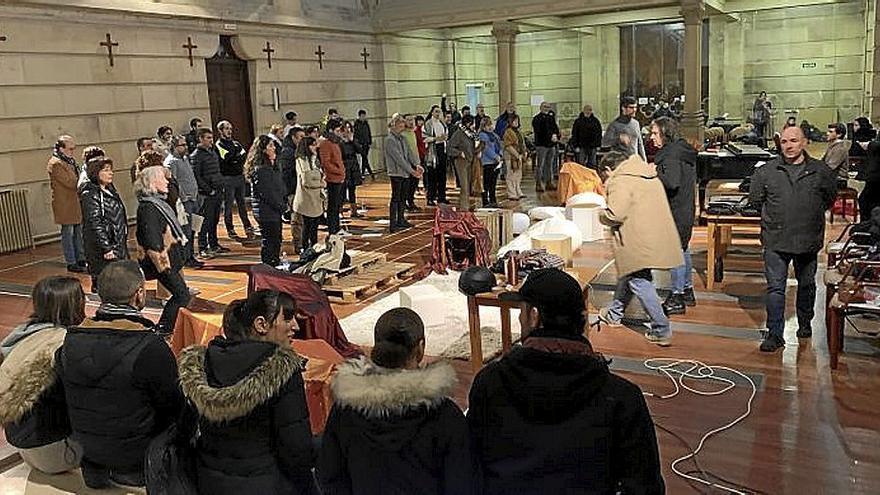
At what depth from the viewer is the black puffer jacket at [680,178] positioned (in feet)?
19.1

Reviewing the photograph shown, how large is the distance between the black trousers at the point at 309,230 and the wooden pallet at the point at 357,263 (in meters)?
0.70

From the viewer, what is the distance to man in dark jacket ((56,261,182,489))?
294 centimetres

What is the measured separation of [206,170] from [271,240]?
1.88 metres

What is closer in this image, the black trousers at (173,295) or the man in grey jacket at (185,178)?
the black trousers at (173,295)

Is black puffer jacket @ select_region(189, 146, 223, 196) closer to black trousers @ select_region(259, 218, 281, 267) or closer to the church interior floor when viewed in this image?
black trousers @ select_region(259, 218, 281, 267)

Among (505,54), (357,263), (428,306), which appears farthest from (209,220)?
(505,54)

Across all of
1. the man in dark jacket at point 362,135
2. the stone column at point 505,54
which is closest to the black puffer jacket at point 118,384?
the man in dark jacket at point 362,135

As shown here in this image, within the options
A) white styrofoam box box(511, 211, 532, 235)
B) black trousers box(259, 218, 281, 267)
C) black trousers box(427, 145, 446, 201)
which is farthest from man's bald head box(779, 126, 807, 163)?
black trousers box(427, 145, 446, 201)

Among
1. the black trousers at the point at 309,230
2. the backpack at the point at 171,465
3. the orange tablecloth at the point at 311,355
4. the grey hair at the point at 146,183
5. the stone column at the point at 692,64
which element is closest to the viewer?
the backpack at the point at 171,465

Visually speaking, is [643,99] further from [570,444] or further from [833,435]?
[570,444]

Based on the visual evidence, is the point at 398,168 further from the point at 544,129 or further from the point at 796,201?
the point at 796,201

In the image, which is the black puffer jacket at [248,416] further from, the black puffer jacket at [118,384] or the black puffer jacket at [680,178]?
the black puffer jacket at [680,178]

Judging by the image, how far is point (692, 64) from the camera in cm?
1496

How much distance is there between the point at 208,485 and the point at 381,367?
0.92 meters
